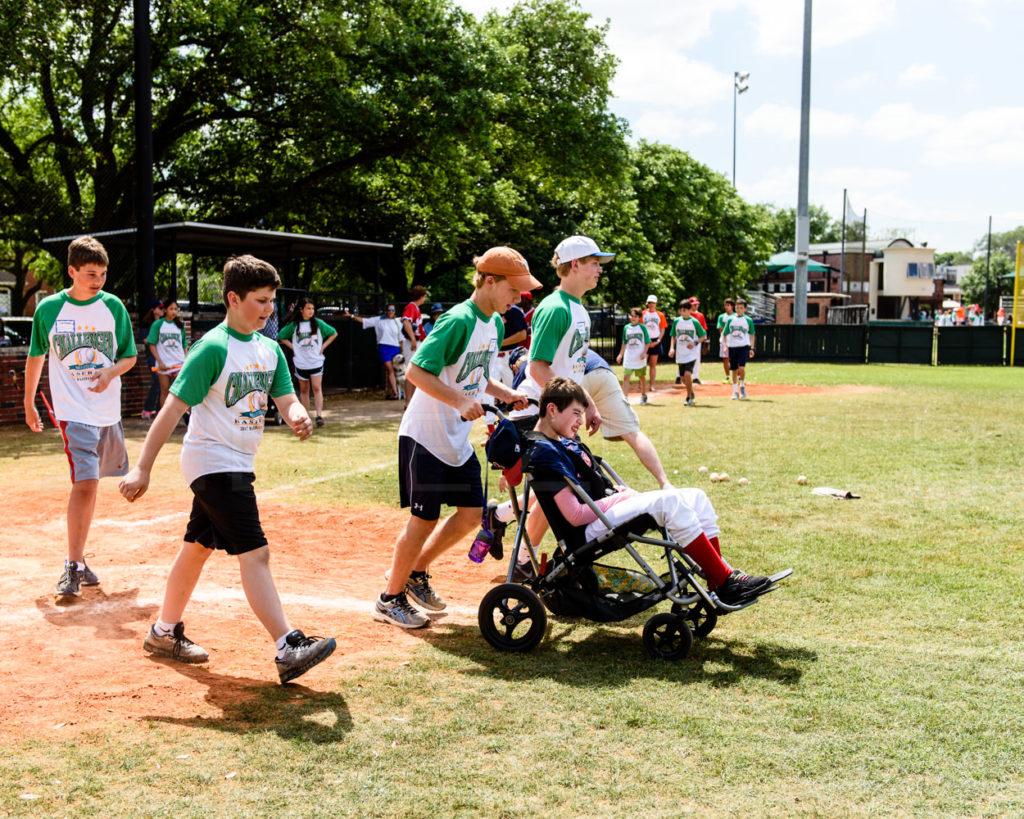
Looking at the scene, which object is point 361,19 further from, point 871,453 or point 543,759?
point 543,759

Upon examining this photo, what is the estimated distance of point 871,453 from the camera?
38.1 feet

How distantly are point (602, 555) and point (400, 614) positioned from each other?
1185 mm

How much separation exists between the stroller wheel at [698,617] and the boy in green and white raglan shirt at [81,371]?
11.7 feet

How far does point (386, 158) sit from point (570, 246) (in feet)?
61.1

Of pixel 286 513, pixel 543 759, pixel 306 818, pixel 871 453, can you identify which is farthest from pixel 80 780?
pixel 871 453

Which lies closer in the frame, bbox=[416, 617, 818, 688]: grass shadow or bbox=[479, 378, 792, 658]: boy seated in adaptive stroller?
bbox=[416, 617, 818, 688]: grass shadow

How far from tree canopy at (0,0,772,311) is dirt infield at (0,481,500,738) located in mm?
12815

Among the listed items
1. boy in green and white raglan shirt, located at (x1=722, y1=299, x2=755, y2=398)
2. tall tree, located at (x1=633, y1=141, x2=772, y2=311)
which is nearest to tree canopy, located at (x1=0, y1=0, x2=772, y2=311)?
boy in green and white raglan shirt, located at (x1=722, y1=299, x2=755, y2=398)

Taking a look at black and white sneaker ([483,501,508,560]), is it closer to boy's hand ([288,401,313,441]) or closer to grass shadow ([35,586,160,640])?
boy's hand ([288,401,313,441])

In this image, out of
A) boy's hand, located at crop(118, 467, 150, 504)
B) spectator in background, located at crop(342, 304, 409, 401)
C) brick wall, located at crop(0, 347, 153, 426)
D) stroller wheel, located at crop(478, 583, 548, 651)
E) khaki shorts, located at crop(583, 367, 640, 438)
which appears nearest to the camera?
boy's hand, located at crop(118, 467, 150, 504)

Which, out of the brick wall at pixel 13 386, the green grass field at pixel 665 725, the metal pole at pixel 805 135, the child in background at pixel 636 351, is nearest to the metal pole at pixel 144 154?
the brick wall at pixel 13 386

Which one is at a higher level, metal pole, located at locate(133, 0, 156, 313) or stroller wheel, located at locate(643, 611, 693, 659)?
metal pole, located at locate(133, 0, 156, 313)

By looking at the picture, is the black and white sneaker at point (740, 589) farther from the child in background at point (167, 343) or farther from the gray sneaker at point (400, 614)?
the child in background at point (167, 343)

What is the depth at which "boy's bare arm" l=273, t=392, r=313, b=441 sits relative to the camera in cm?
430
